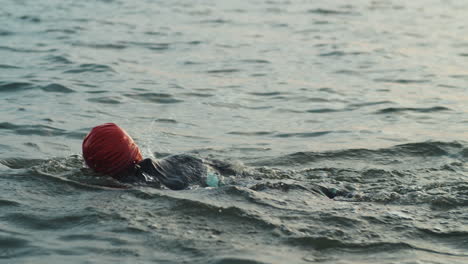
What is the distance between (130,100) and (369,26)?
25.2ft

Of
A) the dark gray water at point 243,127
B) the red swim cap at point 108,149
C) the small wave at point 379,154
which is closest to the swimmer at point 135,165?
the red swim cap at point 108,149

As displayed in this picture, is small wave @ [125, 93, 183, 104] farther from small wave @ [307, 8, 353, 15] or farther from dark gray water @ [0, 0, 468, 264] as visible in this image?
small wave @ [307, 8, 353, 15]

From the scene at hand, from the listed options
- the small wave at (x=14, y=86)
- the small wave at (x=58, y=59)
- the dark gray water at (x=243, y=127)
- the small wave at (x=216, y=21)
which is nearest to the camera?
the dark gray water at (x=243, y=127)

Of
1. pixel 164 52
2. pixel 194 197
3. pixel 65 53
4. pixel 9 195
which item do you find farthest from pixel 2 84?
pixel 194 197

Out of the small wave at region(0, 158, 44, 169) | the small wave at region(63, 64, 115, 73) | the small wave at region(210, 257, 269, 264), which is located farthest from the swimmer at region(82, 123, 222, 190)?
the small wave at region(63, 64, 115, 73)

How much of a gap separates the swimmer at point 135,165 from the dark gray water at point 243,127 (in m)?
0.16

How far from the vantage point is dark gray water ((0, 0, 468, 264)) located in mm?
5680

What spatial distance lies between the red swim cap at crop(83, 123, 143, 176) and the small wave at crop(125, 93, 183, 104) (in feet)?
13.1

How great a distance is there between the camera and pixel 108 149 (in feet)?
21.9

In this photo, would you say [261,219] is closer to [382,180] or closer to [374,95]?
[382,180]

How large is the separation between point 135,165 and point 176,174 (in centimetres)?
37

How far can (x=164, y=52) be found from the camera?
45.7 feet

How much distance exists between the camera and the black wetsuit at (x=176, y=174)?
6734 millimetres

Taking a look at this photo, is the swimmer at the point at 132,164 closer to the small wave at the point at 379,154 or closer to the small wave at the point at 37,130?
the small wave at the point at 379,154
